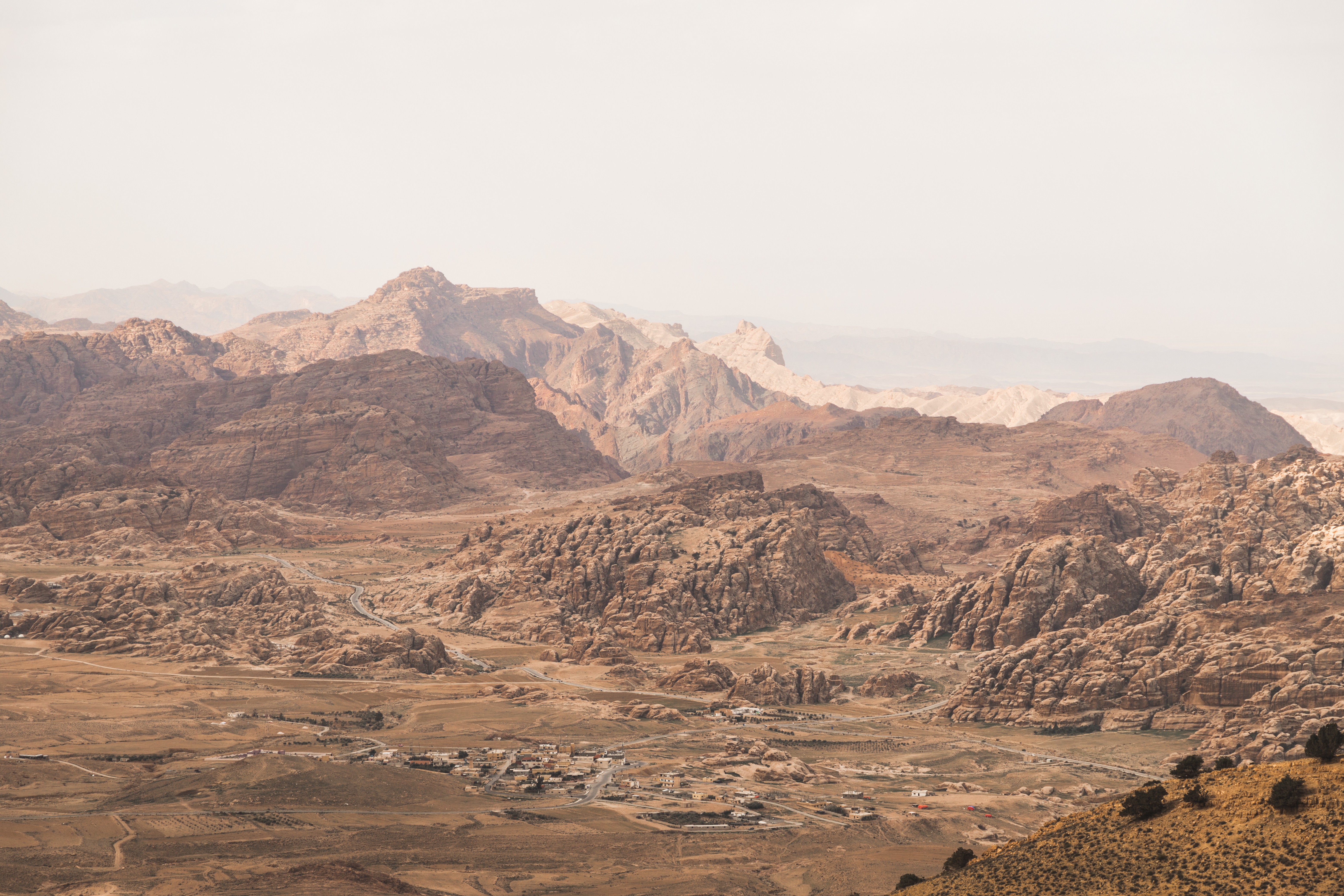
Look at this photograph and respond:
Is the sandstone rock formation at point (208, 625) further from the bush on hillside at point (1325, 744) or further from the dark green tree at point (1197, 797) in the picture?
the bush on hillside at point (1325, 744)

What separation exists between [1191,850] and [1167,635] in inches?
3428

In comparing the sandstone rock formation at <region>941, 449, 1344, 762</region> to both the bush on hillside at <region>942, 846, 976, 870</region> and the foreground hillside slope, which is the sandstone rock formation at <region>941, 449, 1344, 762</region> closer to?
the bush on hillside at <region>942, 846, 976, 870</region>

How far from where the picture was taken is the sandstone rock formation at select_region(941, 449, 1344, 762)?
121500 mm

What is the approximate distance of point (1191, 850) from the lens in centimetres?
6103

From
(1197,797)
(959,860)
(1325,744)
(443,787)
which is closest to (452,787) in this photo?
(443,787)

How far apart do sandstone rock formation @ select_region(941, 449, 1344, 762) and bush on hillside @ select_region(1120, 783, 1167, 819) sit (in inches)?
1961

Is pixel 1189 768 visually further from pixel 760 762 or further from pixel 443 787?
pixel 443 787

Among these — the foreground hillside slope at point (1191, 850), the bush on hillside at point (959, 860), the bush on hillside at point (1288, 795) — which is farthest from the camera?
the bush on hillside at point (959, 860)

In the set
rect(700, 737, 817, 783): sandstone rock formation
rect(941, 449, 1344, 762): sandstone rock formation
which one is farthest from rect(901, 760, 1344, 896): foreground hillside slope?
rect(941, 449, 1344, 762): sandstone rock formation

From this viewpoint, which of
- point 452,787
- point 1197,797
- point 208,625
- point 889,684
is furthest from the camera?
point 208,625

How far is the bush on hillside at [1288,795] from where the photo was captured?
59.5 meters

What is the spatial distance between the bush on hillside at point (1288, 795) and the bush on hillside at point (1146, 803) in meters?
7.26

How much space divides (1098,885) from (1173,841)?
458cm

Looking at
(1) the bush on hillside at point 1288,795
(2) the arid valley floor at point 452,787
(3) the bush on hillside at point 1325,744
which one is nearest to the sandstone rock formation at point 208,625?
(2) the arid valley floor at point 452,787
